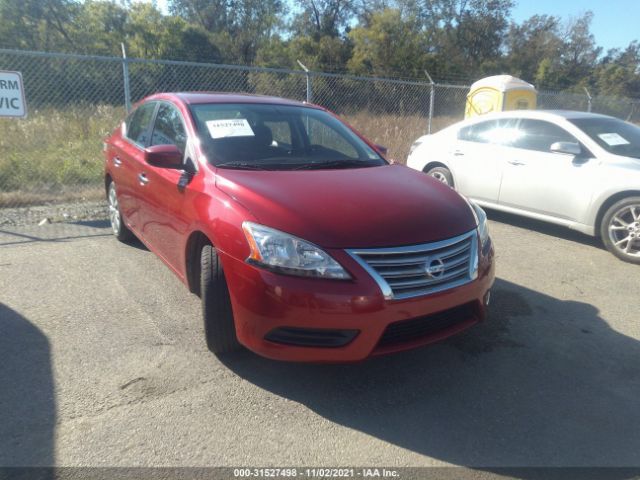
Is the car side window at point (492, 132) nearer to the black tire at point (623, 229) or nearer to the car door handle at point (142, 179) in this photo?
the black tire at point (623, 229)

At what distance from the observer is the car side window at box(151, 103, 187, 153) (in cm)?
370

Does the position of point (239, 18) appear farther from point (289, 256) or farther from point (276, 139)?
point (289, 256)

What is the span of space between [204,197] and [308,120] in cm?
147

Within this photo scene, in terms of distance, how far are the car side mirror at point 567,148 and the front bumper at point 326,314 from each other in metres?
3.62


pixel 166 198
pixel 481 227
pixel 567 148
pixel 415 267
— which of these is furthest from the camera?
pixel 567 148

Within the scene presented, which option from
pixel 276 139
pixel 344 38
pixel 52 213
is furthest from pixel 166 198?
pixel 344 38

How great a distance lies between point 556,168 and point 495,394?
3771 millimetres

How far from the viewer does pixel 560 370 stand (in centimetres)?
314

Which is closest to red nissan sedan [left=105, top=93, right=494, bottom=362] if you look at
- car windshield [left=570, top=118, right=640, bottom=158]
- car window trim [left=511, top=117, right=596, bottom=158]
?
car window trim [left=511, top=117, right=596, bottom=158]

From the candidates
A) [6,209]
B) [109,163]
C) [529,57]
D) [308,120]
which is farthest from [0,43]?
[529,57]

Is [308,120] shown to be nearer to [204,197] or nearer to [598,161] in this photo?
[204,197]

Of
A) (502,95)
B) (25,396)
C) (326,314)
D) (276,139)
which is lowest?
(25,396)

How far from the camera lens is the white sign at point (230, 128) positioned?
11.8ft

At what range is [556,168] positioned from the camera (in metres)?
5.76
